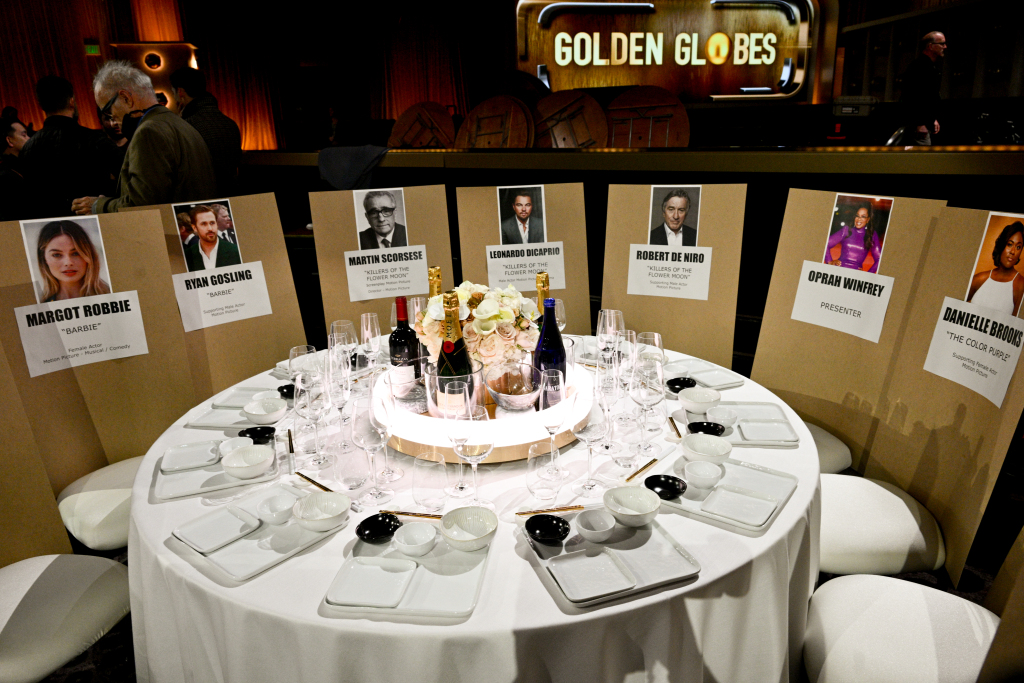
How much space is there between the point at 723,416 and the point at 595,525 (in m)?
0.67

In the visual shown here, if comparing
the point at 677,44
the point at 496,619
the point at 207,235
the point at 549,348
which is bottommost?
the point at 496,619

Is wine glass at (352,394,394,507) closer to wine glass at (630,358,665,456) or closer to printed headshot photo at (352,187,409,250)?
wine glass at (630,358,665,456)

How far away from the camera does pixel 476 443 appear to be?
137 centimetres

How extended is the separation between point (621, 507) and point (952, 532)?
3.60 ft

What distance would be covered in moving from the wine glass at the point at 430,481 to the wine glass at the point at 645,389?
495mm

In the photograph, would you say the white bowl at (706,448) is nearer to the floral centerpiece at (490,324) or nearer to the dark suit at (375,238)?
the floral centerpiece at (490,324)

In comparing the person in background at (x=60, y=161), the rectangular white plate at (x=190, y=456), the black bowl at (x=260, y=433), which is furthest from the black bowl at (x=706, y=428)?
the person in background at (x=60, y=161)

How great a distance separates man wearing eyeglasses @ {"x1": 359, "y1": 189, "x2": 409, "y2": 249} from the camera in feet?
9.26

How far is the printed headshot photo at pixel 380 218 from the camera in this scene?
2.81 m

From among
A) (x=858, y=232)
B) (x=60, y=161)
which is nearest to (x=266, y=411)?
(x=858, y=232)

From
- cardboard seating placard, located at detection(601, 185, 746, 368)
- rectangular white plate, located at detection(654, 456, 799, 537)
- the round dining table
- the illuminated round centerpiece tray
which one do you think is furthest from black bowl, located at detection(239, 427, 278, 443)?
cardboard seating placard, located at detection(601, 185, 746, 368)

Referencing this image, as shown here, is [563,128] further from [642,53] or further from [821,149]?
[642,53]

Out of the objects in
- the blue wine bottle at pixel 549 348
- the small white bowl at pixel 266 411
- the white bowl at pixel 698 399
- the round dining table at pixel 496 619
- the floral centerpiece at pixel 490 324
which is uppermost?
the floral centerpiece at pixel 490 324

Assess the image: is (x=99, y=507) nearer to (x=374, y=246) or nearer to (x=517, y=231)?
(x=374, y=246)
